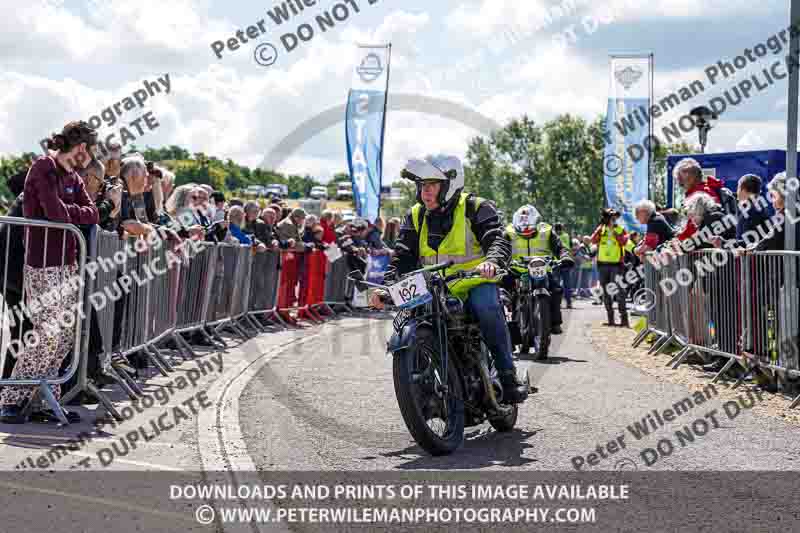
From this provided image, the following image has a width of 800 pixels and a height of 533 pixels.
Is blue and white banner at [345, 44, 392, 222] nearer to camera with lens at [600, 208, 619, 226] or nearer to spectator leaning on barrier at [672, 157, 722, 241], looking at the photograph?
camera with lens at [600, 208, 619, 226]

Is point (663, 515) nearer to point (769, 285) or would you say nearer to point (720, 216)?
point (769, 285)

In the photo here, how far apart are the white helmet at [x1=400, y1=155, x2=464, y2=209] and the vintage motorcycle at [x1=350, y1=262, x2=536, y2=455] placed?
1.84 feet

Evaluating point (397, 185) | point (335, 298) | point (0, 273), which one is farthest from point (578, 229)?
point (0, 273)

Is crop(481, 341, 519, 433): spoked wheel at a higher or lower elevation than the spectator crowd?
lower

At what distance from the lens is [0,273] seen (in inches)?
307

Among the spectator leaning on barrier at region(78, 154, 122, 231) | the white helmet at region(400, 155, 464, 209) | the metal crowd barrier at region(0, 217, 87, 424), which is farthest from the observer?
the spectator leaning on barrier at region(78, 154, 122, 231)

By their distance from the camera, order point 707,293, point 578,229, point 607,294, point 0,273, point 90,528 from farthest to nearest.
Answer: point 578,229 → point 607,294 → point 707,293 → point 0,273 → point 90,528

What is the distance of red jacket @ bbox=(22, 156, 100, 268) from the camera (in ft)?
24.6

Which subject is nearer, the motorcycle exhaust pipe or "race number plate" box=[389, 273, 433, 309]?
"race number plate" box=[389, 273, 433, 309]

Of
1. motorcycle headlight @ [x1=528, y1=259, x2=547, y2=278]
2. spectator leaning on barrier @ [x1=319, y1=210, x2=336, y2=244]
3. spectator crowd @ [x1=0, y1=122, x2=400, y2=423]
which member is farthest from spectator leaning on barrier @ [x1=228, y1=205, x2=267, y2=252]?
spectator leaning on barrier @ [x1=319, y1=210, x2=336, y2=244]

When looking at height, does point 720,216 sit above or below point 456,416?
above

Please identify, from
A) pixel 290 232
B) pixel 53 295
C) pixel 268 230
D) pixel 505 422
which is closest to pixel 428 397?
pixel 505 422

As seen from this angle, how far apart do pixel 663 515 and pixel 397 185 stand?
397 feet

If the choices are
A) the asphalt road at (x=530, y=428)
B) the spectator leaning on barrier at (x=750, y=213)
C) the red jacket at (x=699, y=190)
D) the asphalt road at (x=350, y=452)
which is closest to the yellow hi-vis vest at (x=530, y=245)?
the red jacket at (x=699, y=190)
